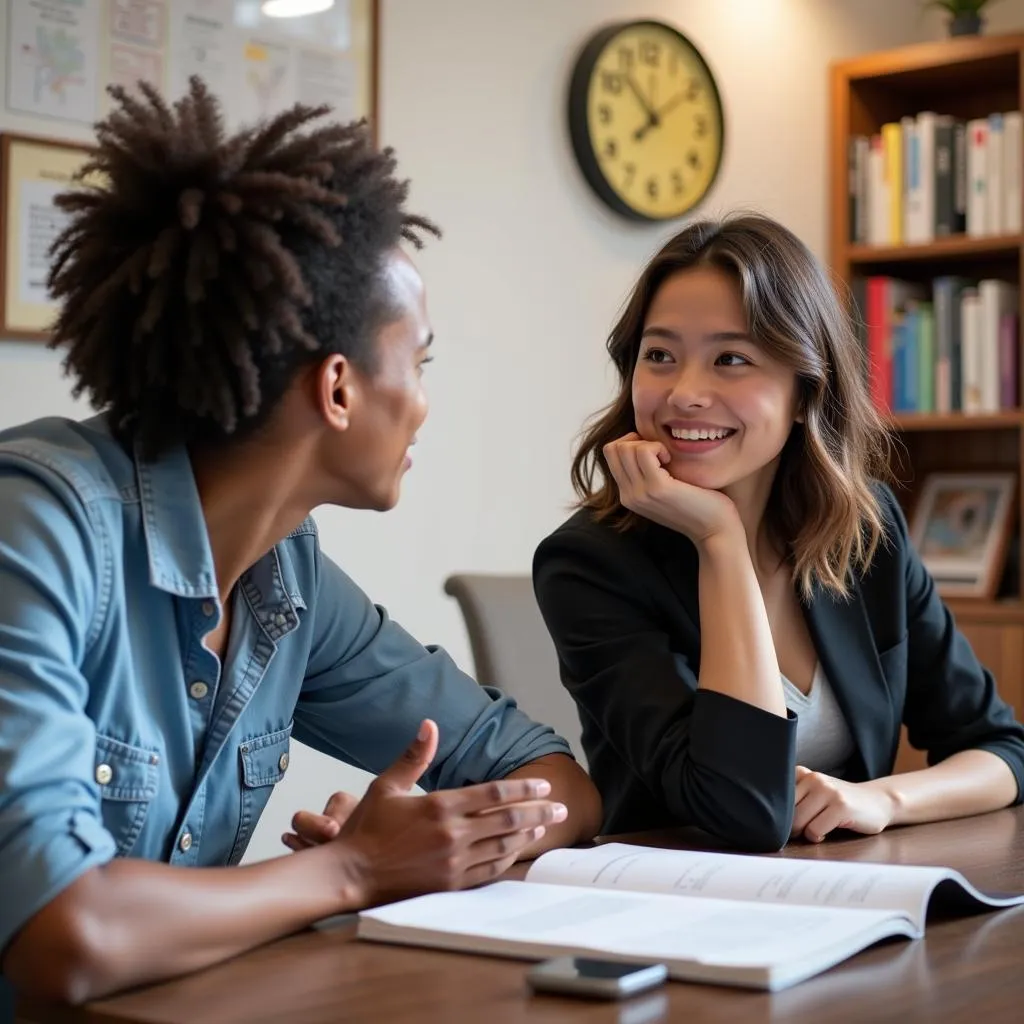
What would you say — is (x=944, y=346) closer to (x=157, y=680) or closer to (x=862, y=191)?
(x=862, y=191)

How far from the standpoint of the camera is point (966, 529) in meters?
3.88

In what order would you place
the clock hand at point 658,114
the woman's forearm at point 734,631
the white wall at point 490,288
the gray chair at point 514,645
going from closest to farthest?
1. the woman's forearm at point 734,631
2. the gray chair at point 514,645
3. the white wall at point 490,288
4. the clock hand at point 658,114

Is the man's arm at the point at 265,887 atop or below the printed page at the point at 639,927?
atop

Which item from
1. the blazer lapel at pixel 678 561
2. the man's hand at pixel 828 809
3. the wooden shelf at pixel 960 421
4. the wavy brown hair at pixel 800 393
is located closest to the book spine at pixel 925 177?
the wooden shelf at pixel 960 421

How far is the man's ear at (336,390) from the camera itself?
1.25 m

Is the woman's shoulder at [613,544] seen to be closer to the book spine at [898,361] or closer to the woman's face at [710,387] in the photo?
the woman's face at [710,387]

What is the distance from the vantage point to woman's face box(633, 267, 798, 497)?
1.78m

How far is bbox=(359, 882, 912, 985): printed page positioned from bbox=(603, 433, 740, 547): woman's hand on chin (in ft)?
2.03

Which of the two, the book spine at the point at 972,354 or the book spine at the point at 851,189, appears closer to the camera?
the book spine at the point at 972,354

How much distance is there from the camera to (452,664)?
62.2 inches

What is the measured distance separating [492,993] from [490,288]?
8.03 feet

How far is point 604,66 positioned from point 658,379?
6.08ft

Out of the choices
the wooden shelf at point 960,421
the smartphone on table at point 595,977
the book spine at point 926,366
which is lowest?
the smartphone on table at point 595,977

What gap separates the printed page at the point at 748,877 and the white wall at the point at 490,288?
166 centimetres
